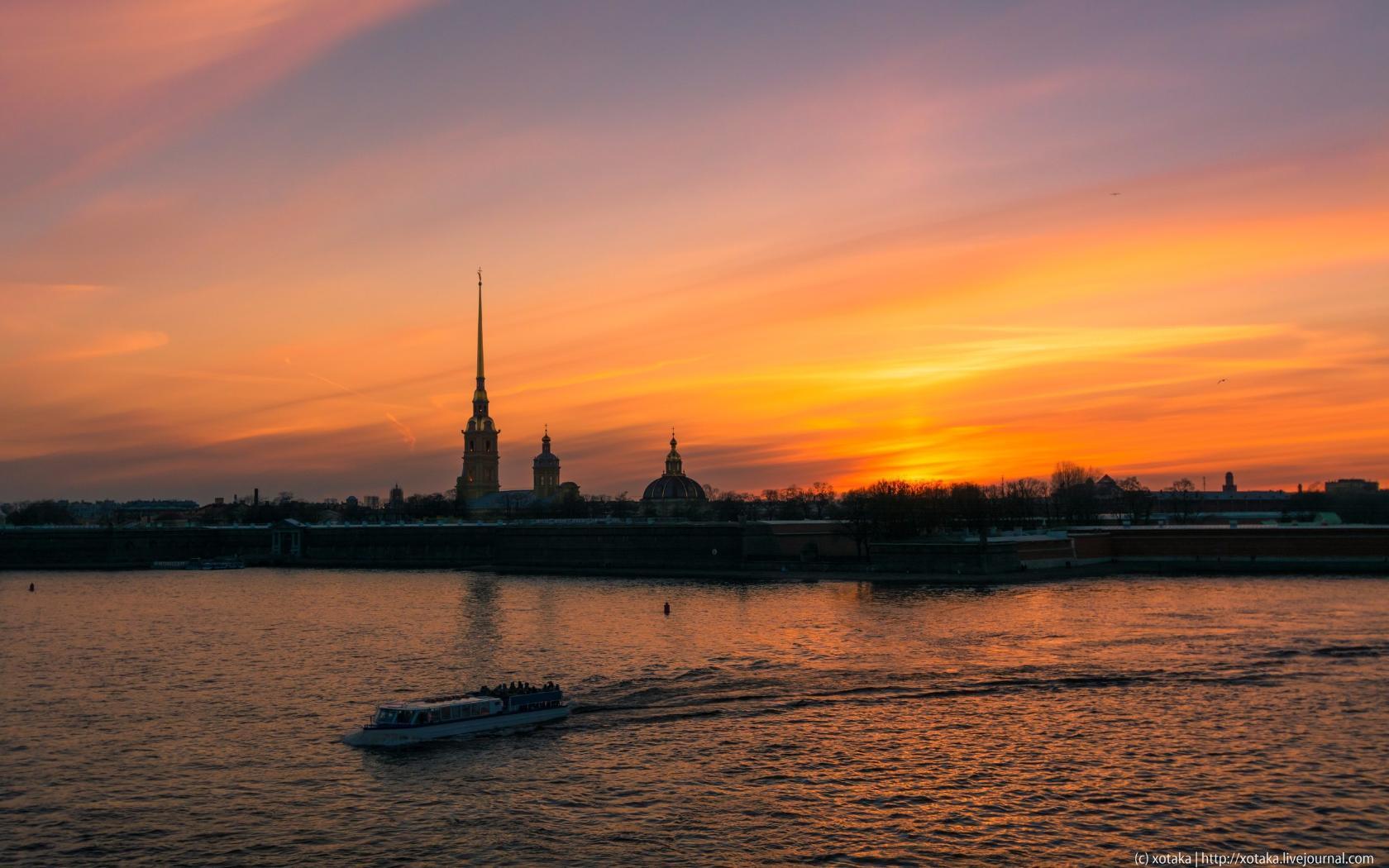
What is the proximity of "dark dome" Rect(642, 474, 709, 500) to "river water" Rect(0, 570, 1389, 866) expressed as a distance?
13693 centimetres

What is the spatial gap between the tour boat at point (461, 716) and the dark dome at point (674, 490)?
521 feet

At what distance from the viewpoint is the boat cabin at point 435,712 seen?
31078mm

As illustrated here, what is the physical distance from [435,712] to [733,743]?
816cm

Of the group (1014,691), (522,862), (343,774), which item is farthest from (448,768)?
(1014,691)

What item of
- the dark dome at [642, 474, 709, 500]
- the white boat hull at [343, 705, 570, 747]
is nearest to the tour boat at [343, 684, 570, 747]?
the white boat hull at [343, 705, 570, 747]

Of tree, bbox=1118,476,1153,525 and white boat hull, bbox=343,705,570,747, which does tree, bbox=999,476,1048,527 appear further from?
white boat hull, bbox=343,705,570,747

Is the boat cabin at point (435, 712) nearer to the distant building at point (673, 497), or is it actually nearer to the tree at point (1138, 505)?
the tree at point (1138, 505)

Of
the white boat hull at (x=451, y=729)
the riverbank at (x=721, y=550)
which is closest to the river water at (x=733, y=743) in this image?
the white boat hull at (x=451, y=729)

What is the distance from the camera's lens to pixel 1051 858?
2142 centimetres

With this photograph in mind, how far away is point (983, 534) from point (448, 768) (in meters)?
63.0

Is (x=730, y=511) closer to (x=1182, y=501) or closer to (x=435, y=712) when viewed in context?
(x=1182, y=501)

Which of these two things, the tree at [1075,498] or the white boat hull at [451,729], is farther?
the tree at [1075,498]

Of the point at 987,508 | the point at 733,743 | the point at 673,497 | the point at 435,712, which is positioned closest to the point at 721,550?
the point at 987,508

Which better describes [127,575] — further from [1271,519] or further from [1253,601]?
[1271,519]
